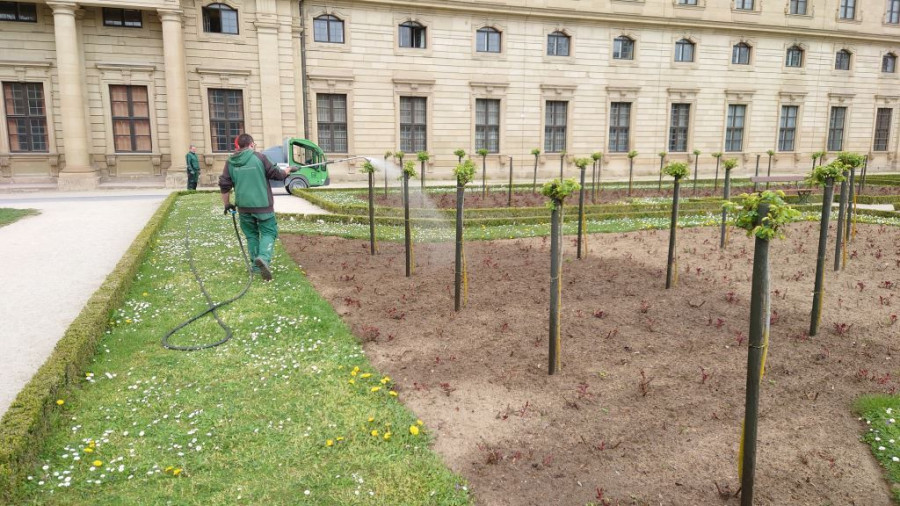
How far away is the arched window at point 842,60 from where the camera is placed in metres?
34.1

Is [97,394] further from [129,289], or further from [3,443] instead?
[129,289]

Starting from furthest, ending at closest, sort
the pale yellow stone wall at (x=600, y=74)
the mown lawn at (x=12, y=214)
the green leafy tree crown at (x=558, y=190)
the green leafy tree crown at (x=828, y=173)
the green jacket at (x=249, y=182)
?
1. the pale yellow stone wall at (x=600, y=74)
2. the mown lawn at (x=12, y=214)
3. the green jacket at (x=249, y=182)
4. the green leafy tree crown at (x=828, y=173)
5. the green leafy tree crown at (x=558, y=190)

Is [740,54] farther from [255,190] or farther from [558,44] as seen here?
[255,190]

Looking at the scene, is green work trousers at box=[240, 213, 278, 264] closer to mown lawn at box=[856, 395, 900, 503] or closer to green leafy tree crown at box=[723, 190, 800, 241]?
green leafy tree crown at box=[723, 190, 800, 241]

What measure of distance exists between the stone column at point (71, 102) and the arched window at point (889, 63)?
41.9m

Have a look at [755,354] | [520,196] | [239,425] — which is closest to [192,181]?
[520,196]

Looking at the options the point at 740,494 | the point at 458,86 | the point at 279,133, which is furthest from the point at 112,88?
the point at 740,494

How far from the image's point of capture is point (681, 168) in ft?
29.2

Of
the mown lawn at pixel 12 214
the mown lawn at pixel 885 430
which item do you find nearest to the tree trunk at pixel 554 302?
the mown lawn at pixel 885 430

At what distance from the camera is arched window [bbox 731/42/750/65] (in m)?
31.9

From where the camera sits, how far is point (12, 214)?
47.2 feet

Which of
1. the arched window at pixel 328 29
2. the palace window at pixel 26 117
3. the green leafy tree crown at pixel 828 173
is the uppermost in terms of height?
the arched window at pixel 328 29

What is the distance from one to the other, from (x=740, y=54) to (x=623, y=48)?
7203mm

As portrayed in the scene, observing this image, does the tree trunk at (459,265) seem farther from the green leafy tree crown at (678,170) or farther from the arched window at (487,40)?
the arched window at (487,40)
